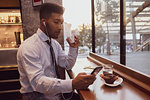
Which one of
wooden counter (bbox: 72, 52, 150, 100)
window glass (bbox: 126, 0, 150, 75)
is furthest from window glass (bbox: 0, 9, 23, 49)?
wooden counter (bbox: 72, 52, 150, 100)

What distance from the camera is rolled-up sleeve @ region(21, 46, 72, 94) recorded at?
38.7 inches

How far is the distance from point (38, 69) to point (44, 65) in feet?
0.64

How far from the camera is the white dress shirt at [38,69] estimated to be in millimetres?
990

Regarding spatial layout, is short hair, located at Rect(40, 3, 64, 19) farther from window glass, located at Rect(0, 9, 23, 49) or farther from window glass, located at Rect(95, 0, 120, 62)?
window glass, located at Rect(0, 9, 23, 49)

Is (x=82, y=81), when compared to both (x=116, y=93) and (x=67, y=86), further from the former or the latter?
(x=116, y=93)

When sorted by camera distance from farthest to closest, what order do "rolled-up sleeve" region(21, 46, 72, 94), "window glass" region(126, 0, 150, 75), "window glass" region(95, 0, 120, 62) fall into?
"window glass" region(95, 0, 120, 62) < "window glass" region(126, 0, 150, 75) < "rolled-up sleeve" region(21, 46, 72, 94)

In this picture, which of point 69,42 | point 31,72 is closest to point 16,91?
point 69,42

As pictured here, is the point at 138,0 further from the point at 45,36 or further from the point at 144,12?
the point at 45,36

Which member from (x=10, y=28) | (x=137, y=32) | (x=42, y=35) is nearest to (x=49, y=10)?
(x=42, y=35)

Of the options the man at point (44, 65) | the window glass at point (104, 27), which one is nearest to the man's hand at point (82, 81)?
the man at point (44, 65)

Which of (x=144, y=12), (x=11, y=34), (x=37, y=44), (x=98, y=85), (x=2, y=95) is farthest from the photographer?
(x=11, y=34)

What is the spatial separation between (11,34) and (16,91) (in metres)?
1.35

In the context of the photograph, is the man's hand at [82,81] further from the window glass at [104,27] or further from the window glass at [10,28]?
the window glass at [10,28]

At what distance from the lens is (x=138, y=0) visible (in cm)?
183
